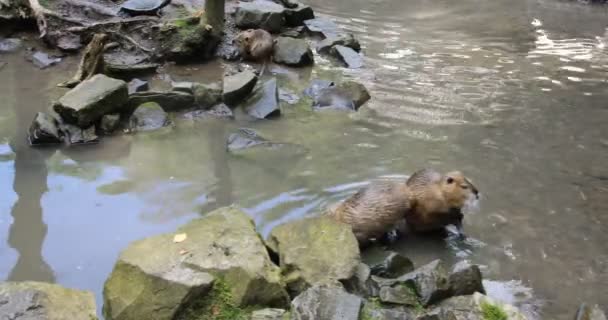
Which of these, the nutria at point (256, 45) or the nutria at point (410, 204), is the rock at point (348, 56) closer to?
the nutria at point (256, 45)

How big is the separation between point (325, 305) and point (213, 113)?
4.43 metres

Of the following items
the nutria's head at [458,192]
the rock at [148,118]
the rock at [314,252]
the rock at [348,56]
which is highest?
the nutria's head at [458,192]

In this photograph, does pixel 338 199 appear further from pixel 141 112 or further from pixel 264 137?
pixel 141 112

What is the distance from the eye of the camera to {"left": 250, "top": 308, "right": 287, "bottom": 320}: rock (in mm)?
3629

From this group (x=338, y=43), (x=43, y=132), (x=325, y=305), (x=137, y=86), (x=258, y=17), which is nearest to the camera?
(x=325, y=305)

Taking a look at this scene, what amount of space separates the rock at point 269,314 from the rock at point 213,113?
4.15 m

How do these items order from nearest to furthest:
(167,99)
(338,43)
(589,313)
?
(589,313) → (167,99) → (338,43)

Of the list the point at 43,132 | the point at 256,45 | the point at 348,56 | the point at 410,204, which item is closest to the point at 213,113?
the point at 43,132

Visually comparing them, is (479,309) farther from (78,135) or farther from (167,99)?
(167,99)

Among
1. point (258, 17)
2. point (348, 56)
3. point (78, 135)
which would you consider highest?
point (258, 17)

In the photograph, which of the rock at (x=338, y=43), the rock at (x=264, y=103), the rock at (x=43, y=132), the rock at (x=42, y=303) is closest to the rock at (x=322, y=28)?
the rock at (x=338, y=43)

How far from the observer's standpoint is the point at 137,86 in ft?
26.5

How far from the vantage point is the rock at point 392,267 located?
4438mm

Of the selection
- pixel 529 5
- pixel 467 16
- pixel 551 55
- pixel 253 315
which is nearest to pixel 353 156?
pixel 253 315
